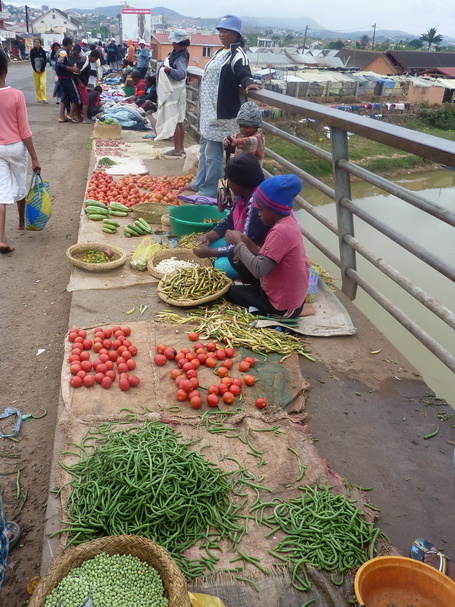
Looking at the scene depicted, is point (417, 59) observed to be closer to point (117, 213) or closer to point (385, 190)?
point (117, 213)

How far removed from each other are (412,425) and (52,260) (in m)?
4.14

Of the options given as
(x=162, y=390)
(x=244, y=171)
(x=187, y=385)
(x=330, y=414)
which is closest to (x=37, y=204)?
(x=244, y=171)

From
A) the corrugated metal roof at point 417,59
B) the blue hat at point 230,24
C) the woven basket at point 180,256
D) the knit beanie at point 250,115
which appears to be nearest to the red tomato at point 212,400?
the woven basket at point 180,256

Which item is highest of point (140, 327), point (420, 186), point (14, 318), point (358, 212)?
point (358, 212)

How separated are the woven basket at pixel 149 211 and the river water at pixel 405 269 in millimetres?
3145

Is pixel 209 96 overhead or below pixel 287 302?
overhead

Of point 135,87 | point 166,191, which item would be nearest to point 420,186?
point 135,87

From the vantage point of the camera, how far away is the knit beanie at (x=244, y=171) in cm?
393

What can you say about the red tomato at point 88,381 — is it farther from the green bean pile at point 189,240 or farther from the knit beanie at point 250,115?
the knit beanie at point 250,115

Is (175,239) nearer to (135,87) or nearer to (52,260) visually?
(52,260)

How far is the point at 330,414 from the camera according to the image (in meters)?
2.96

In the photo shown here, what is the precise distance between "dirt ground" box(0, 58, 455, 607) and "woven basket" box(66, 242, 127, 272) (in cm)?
34

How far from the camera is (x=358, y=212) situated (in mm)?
3713

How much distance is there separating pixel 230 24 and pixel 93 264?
125 inches
